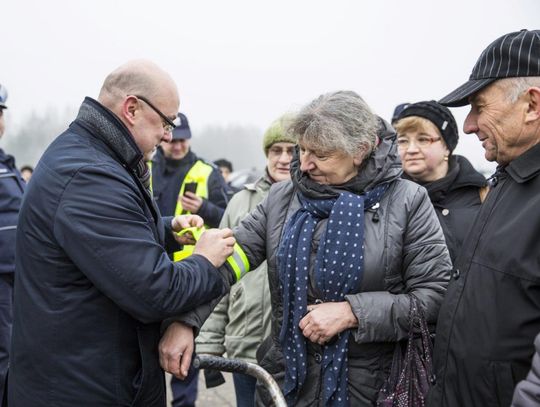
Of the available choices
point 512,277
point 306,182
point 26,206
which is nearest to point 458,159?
point 306,182

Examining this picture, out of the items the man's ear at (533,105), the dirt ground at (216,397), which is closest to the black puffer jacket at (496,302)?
the man's ear at (533,105)

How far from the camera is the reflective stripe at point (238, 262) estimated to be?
7.13 ft

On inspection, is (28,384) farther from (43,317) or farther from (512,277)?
(512,277)

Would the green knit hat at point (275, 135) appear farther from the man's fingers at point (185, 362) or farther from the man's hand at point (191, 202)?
the man's fingers at point (185, 362)

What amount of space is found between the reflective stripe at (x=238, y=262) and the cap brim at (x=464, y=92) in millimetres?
1019

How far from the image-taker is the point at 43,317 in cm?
179

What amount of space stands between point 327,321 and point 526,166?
36.2 inches

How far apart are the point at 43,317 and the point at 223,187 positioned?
10.7ft

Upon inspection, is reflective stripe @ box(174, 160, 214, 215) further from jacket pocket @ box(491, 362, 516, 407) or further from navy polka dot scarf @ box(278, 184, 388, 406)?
jacket pocket @ box(491, 362, 516, 407)

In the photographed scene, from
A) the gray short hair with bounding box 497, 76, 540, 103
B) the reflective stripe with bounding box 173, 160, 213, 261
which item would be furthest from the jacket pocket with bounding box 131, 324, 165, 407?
the reflective stripe with bounding box 173, 160, 213, 261

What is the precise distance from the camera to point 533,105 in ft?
6.01

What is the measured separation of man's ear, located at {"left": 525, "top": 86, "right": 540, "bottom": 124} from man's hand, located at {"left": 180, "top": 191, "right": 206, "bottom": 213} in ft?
9.78

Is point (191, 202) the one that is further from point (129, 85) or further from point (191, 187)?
point (129, 85)

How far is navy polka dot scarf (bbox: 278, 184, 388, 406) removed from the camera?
2.12 metres
